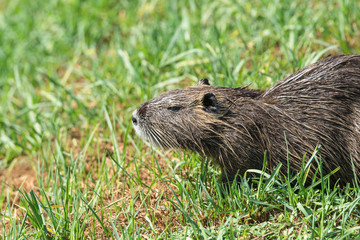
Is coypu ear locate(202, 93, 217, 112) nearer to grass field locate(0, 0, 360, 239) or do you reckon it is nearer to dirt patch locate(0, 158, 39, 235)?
grass field locate(0, 0, 360, 239)

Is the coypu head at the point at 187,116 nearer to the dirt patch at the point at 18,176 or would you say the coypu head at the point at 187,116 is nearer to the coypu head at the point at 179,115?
the coypu head at the point at 179,115

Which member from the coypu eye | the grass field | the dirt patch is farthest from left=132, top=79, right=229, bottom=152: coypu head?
the dirt patch

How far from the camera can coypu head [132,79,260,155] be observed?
3141 mm

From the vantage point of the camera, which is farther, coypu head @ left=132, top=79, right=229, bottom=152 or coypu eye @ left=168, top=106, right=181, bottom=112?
coypu eye @ left=168, top=106, right=181, bottom=112

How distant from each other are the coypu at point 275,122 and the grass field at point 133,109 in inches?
5.1

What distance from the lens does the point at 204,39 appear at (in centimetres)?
505

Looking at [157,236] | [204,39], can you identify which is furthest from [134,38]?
[157,236]

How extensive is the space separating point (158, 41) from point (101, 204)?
233 centimetres

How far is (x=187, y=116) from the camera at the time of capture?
10.5 feet

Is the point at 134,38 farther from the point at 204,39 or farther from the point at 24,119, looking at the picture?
the point at 24,119


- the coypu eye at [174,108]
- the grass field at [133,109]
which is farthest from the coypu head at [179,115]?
the grass field at [133,109]

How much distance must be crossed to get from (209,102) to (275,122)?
0.44 meters

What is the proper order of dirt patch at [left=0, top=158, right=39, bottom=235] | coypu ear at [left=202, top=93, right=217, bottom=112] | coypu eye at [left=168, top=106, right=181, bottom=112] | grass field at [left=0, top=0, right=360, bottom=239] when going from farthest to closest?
1. dirt patch at [left=0, top=158, right=39, bottom=235]
2. coypu eye at [left=168, top=106, right=181, bottom=112]
3. coypu ear at [left=202, top=93, right=217, bottom=112]
4. grass field at [left=0, top=0, right=360, bottom=239]

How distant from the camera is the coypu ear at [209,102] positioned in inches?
123
